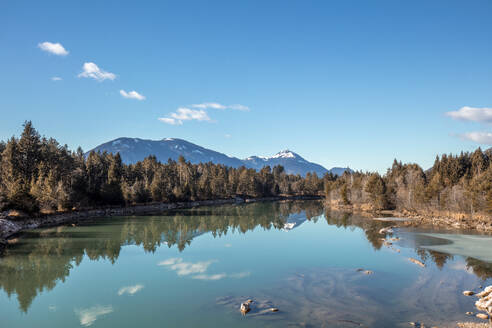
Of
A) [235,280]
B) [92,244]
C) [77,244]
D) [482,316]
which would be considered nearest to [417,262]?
[482,316]

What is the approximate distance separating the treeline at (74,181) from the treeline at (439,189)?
1827 inches

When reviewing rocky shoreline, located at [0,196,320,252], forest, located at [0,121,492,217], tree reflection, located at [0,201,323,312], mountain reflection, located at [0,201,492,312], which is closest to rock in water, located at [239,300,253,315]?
mountain reflection, located at [0,201,492,312]

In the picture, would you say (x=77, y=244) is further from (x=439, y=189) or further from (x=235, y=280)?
Answer: (x=439, y=189)

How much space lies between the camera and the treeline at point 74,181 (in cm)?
4869

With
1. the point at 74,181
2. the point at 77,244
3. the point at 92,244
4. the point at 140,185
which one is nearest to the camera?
the point at 77,244

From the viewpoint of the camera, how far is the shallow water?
15.4m

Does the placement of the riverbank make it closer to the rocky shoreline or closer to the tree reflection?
the tree reflection

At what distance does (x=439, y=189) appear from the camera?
58.5m

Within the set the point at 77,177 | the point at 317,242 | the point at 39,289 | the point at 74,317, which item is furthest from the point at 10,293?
the point at 77,177

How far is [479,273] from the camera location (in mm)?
22875

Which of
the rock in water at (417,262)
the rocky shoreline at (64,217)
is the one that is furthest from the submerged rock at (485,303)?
the rocky shoreline at (64,217)

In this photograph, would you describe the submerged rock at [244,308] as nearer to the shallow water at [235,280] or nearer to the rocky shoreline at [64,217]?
the shallow water at [235,280]

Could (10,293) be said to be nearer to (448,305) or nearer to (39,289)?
(39,289)

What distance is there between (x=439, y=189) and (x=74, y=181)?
64091 mm
